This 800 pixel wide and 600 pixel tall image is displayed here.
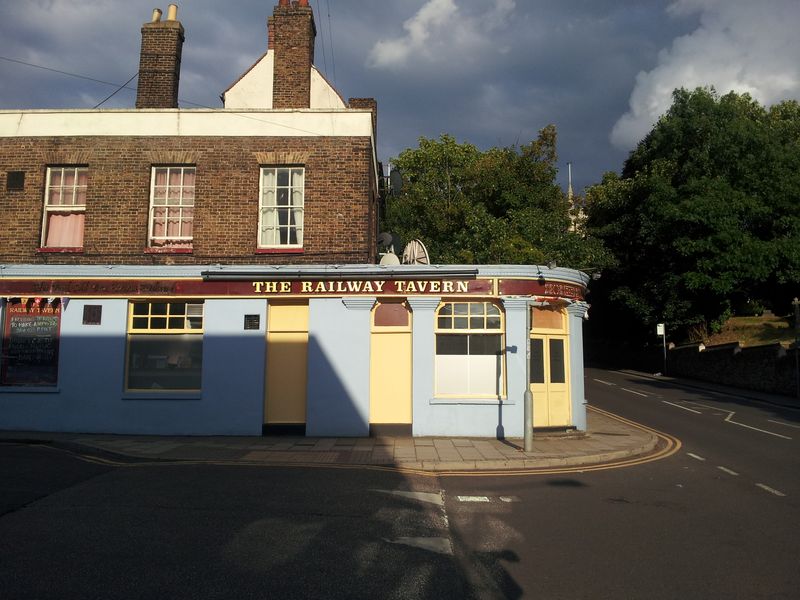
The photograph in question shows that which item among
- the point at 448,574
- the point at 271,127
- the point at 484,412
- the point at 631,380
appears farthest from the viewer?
the point at 631,380

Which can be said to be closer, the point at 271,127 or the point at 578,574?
the point at 578,574

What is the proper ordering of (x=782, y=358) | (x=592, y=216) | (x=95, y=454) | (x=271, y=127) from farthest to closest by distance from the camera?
(x=592, y=216), (x=782, y=358), (x=271, y=127), (x=95, y=454)

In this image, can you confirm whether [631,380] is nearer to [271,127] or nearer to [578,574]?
[271,127]

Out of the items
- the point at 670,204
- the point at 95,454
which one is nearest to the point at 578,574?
the point at 95,454

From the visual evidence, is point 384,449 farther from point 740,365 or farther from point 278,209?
point 740,365

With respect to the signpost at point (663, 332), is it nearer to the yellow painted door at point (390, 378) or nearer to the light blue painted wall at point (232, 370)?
the yellow painted door at point (390, 378)

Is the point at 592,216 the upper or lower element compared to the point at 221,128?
upper

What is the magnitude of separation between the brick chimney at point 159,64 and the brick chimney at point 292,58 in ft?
8.56

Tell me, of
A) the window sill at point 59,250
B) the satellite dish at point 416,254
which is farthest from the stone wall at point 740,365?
the window sill at point 59,250

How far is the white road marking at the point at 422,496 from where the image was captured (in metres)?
8.20

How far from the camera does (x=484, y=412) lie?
13.7 metres

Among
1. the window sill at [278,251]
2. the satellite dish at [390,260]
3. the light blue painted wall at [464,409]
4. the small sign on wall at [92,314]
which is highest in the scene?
the window sill at [278,251]

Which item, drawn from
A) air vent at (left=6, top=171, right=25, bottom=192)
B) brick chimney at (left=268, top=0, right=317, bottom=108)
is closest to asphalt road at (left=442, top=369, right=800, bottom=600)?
brick chimney at (left=268, top=0, right=317, bottom=108)

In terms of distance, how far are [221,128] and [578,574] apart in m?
12.6
